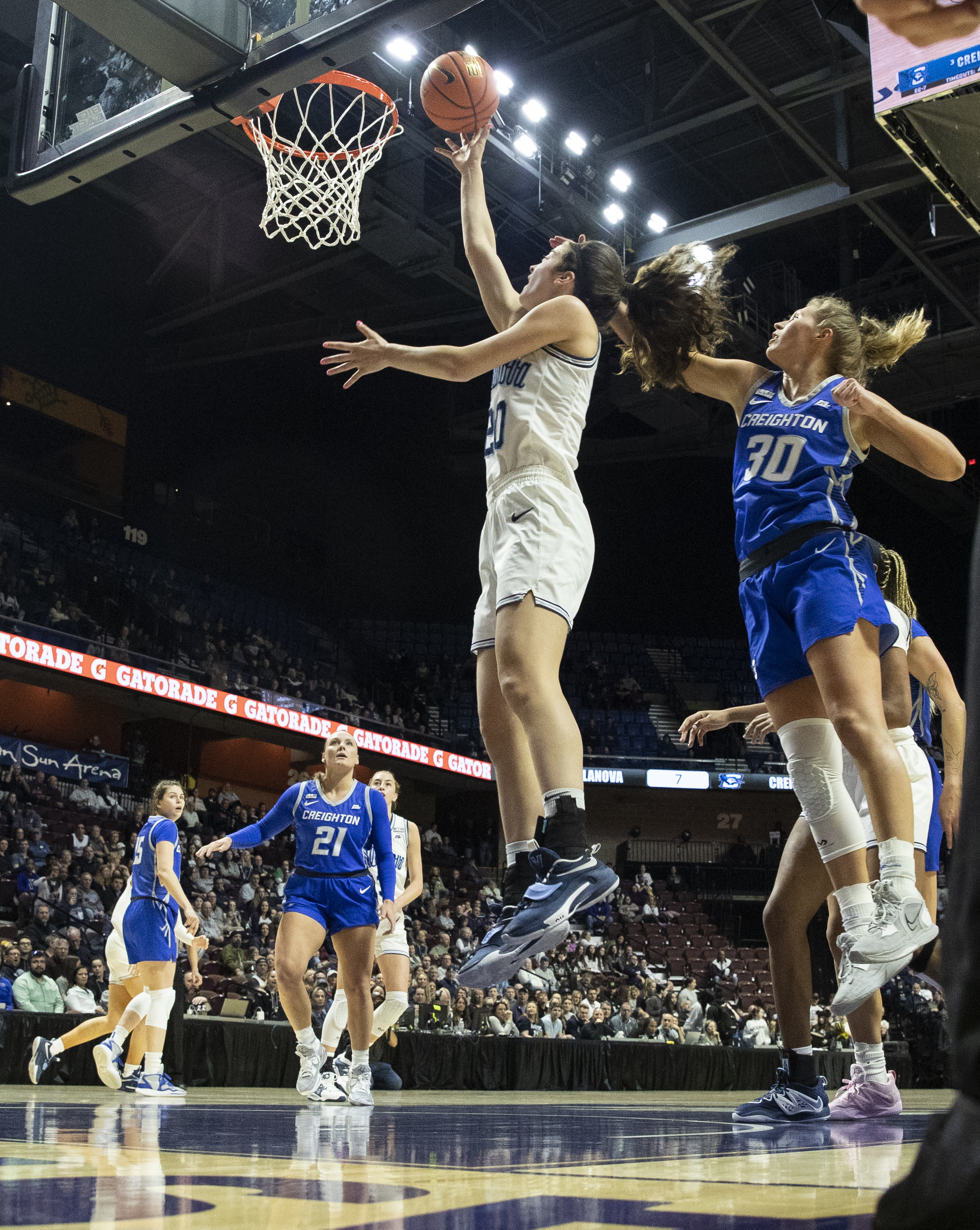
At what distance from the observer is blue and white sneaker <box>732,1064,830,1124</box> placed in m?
3.79

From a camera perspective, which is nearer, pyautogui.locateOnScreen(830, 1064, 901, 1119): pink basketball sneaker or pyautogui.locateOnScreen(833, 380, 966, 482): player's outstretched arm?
pyautogui.locateOnScreen(833, 380, 966, 482): player's outstretched arm

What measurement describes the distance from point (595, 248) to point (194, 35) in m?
2.65

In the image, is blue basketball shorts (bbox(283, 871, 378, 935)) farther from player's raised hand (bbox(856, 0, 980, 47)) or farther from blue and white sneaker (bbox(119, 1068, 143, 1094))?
player's raised hand (bbox(856, 0, 980, 47))

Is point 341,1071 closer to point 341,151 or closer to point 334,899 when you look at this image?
point 334,899

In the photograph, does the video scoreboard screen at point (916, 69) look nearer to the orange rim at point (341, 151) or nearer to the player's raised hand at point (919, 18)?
the orange rim at point (341, 151)

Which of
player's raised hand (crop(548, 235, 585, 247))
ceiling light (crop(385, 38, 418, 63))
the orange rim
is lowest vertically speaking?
player's raised hand (crop(548, 235, 585, 247))

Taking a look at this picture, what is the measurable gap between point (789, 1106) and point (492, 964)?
157 centimetres

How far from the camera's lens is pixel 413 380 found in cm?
2502

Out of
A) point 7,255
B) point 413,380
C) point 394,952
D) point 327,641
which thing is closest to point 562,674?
point 327,641

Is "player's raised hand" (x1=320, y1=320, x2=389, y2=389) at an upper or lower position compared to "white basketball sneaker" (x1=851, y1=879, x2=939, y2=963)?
upper

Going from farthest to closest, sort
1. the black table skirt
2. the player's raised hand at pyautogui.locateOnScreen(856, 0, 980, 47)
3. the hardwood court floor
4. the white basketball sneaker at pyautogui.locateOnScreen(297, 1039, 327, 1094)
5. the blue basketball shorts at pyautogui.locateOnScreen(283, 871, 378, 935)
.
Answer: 1. the black table skirt
2. the white basketball sneaker at pyautogui.locateOnScreen(297, 1039, 327, 1094)
3. the blue basketball shorts at pyautogui.locateOnScreen(283, 871, 378, 935)
4. the player's raised hand at pyautogui.locateOnScreen(856, 0, 980, 47)
5. the hardwood court floor

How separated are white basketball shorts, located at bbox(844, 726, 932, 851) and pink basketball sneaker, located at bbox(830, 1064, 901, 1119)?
2.92 feet

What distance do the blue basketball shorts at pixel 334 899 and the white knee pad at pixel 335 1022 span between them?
4.97 feet

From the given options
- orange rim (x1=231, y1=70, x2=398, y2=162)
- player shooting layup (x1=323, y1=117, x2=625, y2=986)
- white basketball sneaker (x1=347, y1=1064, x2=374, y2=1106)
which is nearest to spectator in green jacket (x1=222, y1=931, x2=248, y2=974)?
white basketball sneaker (x1=347, y1=1064, x2=374, y2=1106)
